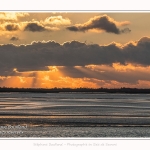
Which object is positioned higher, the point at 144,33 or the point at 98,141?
the point at 144,33

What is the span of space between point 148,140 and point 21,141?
5872mm

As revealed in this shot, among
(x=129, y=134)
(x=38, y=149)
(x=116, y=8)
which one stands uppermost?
(x=116, y=8)

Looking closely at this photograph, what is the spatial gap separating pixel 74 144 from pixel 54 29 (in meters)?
32.3

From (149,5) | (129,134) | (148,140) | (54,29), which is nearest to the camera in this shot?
(148,140)

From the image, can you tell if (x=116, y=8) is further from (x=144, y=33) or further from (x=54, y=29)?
(x=54, y=29)

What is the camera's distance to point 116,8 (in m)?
20.5

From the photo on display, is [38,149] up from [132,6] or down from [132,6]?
down

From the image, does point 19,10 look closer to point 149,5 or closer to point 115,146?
point 149,5

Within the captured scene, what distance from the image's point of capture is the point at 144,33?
140ft

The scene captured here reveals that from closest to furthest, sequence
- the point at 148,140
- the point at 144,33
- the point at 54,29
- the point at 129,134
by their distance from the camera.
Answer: the point at 148,140 < the point at 129,134 < the point at 144,33 < the point at 54,29

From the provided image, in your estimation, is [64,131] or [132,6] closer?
[132,6]

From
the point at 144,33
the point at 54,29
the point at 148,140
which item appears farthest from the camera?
the point at 54,29

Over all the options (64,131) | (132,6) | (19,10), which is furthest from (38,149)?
(64,131)

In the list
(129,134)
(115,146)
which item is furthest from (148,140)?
(129,134)
